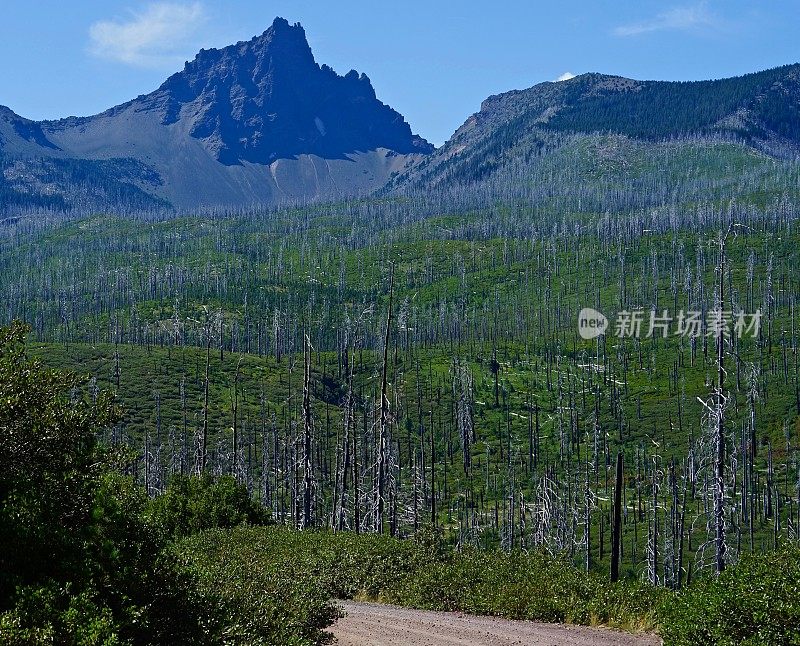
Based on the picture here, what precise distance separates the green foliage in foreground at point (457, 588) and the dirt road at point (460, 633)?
655 millimetres

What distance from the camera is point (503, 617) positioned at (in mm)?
18797

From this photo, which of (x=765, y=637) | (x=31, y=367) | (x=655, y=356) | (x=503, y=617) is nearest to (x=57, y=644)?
(x=31, y=367)

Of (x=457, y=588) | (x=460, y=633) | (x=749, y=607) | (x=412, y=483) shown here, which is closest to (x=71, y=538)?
(x=460, y=633)

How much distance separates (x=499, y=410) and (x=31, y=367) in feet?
457

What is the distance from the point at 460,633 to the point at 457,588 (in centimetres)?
419

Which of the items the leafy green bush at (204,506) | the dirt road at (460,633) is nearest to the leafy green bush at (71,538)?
A: the dirt road at (460,633)

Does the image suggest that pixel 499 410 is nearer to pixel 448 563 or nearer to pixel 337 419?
pixel 337 419

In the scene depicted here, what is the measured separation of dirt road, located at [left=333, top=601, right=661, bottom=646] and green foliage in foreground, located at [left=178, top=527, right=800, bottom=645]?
0.65 metres

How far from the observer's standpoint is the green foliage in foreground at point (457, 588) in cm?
1245

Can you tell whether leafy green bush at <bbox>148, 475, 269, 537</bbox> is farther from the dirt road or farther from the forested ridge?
the dirt road

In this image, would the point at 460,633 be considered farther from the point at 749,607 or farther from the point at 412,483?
the point at 412,483

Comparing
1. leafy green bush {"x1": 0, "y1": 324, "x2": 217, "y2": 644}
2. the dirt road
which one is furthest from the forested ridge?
the dirt road

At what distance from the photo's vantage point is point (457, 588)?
20.7 m

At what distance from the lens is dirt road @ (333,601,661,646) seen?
621 inches
